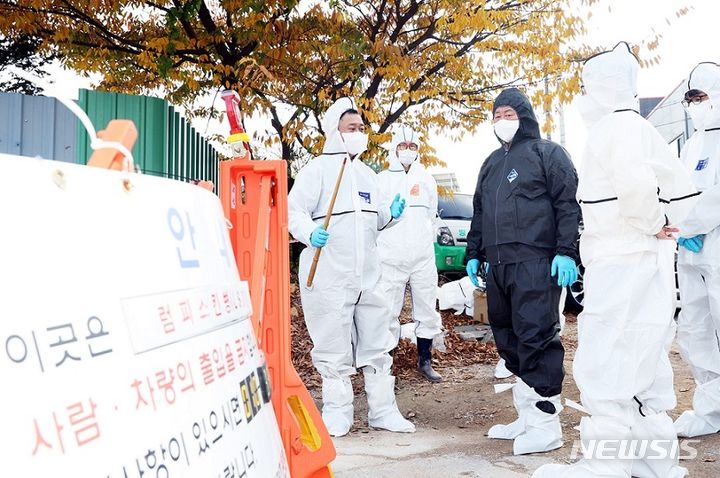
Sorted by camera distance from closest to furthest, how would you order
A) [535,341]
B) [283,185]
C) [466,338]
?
[283,185] → [535,341] → [466,338]

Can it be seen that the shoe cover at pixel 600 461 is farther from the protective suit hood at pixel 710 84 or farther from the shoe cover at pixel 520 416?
the protective suit hood at pixel 710 84

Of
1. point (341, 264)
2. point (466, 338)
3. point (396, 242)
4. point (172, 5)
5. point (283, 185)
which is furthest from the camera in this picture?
point (172, 5)

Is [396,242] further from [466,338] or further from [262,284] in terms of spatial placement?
[262,284]

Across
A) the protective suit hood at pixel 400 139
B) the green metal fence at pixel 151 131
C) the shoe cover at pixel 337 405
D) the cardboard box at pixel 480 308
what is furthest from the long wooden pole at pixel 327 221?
the cardboard box at pixel 480 308

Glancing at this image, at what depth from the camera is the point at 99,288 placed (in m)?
1.04

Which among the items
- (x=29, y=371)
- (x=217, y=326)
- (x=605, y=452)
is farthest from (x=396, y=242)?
(x=29, y=371)

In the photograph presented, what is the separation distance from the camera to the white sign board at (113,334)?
89cm

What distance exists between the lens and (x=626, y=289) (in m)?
3.08

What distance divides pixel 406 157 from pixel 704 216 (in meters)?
3.49

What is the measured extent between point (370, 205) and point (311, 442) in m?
2.47

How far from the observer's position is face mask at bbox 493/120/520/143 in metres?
4.34

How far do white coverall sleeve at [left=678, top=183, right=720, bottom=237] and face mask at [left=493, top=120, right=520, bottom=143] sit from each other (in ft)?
3.87

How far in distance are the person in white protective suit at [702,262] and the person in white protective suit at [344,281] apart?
1.89m

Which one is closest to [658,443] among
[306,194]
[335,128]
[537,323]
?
[537,323]
